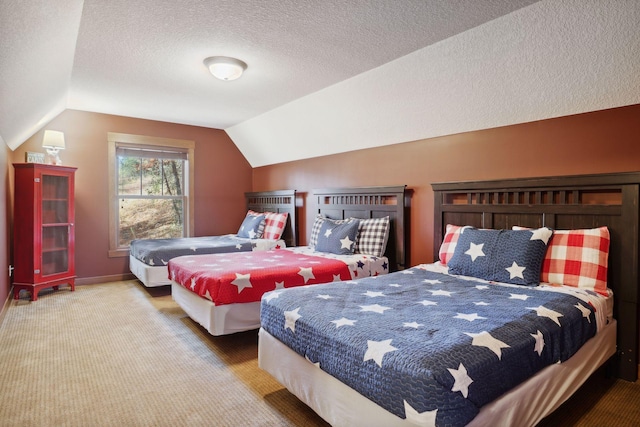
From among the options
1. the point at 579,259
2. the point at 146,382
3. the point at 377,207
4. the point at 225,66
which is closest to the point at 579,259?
the point at 579,259

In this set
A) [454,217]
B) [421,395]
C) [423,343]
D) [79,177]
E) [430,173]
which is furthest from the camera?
[79,177]

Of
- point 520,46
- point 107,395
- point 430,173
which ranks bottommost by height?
point 107,395

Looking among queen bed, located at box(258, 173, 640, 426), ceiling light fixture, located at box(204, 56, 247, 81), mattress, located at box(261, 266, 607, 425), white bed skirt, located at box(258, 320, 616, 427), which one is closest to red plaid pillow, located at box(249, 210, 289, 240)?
ceiling light fixture, located at box(204, 56, 247, 81)

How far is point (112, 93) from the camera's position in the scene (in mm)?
3943

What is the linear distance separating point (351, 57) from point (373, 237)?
1.66 metres

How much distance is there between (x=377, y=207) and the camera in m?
3.84

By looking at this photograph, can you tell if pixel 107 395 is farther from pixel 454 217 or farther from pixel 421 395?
pixel 454 217

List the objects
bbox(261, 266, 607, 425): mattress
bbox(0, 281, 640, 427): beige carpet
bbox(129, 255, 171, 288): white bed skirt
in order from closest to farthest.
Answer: bbox(261, 266, 607, 425): mattress
bbox(0, 281, 640, 427): beige carpet
bbox(129, 255, 171, 288): white bed skirt

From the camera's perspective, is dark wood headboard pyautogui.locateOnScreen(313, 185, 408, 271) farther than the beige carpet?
Yes

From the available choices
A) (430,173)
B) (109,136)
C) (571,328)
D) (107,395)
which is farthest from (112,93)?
(571,328)

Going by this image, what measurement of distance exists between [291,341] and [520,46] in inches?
89.3

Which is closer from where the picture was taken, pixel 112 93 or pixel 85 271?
pixel 112 93

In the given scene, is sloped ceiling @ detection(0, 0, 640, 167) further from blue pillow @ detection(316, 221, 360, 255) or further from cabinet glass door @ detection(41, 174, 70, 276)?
blue pillow @ detection(316, 221, 360, 255)

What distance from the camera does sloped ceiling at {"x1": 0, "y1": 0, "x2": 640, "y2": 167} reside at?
6.87 feet
